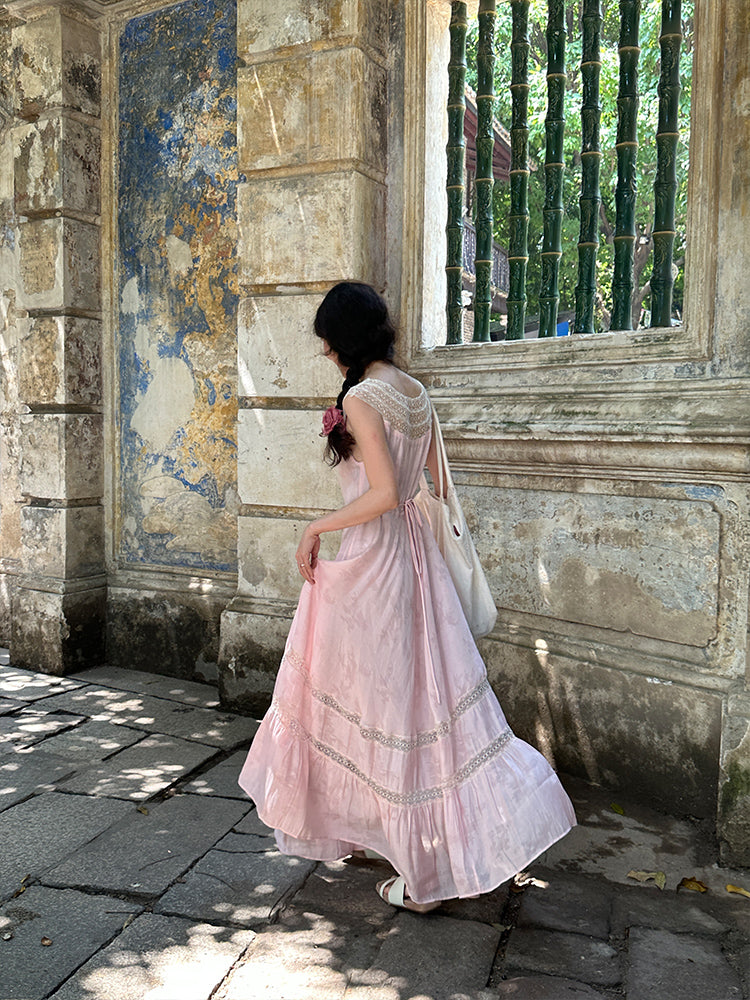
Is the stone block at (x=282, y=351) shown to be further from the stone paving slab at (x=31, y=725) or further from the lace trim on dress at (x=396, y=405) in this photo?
the stone paving slab at (x=31, y=725)

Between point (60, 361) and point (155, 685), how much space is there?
2.05m

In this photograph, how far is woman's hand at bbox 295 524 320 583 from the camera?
2.57 meters

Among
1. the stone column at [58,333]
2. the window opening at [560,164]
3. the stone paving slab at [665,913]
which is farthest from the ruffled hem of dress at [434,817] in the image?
the stone column at [58,333]

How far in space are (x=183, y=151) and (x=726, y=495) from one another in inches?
144

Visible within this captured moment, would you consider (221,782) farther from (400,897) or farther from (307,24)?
Answer: (307,24)

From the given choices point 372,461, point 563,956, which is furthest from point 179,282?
point 563,956

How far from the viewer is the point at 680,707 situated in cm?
325

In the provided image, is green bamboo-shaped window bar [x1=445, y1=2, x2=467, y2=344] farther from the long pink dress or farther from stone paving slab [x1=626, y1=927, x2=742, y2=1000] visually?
stone paving slab [x1=626, y1=927, x2=742, y2=1000]

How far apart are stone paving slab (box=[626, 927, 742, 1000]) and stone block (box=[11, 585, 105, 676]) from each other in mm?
3760

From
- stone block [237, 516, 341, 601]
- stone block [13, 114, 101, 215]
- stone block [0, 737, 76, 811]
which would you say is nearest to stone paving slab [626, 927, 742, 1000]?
stone block [237, 516, 341, 601]

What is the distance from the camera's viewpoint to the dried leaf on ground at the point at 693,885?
2.74 meters

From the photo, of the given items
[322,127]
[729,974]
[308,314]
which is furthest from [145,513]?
[729,974]

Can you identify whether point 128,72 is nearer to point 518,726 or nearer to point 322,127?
point 322,127

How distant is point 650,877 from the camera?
Answer: 2.82m
